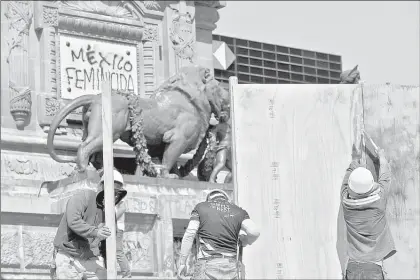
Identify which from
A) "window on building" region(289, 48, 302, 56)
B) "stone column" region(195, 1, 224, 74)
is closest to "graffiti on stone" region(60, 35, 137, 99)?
"stone column" region(195, 1, 224, 74)

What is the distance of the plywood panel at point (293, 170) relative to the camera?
14250 millimetres

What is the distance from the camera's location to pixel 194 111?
19844mm

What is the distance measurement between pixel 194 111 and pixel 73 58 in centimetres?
299

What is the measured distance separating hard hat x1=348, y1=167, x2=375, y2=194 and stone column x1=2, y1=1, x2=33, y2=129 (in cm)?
958

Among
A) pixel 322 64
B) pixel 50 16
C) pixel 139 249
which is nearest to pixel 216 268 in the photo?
pixel 139 249

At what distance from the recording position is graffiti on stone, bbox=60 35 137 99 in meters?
21.8

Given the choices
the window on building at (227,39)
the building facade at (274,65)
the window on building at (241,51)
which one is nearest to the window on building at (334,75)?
the building facade at (274,65)

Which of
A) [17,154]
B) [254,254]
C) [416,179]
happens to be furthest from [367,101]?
[17,154]

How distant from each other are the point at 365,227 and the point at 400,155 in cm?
262

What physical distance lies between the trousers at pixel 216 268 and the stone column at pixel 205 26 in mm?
11868

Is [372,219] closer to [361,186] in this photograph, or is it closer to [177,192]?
[361,186]

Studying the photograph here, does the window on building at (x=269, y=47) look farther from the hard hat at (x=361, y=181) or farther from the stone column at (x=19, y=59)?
the hard hat at (x=361, y=181)

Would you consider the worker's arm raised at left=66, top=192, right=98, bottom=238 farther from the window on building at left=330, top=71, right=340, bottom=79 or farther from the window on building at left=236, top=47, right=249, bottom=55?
the window on building at left=330, top=71, right=340, bottom=79

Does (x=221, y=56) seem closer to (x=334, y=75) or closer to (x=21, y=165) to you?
(x=334, y=75)
